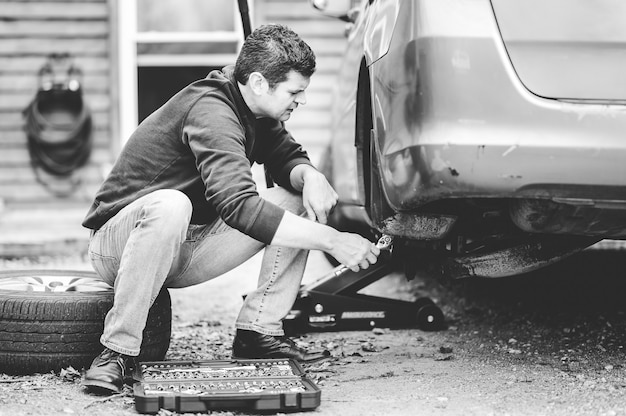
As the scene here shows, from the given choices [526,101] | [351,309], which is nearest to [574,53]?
[526,101]

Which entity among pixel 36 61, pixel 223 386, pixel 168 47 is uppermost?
pixel 168 47

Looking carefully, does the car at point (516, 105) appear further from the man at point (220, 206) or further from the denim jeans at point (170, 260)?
the denim jeans at point (170, 260)

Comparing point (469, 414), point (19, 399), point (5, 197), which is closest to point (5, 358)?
point (19, 399)

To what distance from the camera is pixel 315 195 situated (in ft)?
10.3

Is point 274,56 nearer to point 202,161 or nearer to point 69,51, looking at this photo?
point 202,161

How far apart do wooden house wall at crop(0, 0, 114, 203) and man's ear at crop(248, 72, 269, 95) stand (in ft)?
17.9

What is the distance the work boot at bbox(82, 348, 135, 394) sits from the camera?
2621 mm

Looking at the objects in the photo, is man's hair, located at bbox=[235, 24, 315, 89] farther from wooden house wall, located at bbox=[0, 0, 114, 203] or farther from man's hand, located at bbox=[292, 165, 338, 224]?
wooden house wall, located at bbox=[0, 0, 114, 203]

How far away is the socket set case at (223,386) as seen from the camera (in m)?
2.45

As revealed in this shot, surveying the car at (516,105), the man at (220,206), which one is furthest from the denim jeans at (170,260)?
the car at (516,105)

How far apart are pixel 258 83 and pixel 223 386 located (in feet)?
3.36

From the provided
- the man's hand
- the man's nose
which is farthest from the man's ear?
the man's hand

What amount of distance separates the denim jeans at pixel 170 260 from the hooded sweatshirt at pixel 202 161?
3.7 inches

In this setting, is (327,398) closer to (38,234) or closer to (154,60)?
(38,234)
